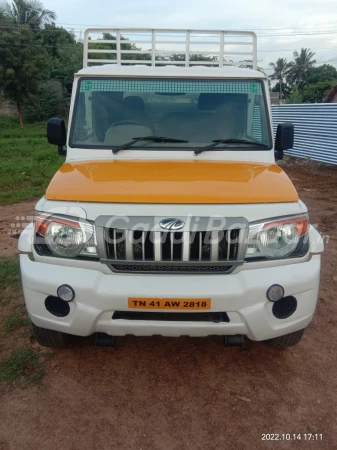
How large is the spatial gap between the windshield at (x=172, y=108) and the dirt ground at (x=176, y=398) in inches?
72.1

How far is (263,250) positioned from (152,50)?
154 inches

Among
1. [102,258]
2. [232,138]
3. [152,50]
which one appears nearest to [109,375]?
[102,258]

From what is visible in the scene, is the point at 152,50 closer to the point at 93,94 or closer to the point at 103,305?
the point at 93,94

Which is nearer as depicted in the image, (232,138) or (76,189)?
Result: (76,189)

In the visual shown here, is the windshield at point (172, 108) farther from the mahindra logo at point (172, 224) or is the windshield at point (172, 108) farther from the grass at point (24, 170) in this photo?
the grass at point (24, 170)

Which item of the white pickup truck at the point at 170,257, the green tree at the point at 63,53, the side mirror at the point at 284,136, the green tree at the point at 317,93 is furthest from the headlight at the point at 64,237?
the green tree at the point at 317,93

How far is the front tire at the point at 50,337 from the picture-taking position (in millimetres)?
3010

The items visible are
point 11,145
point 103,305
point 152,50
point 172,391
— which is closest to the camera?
point 103,305

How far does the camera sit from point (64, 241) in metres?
2.63

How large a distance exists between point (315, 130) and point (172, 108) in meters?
10.5

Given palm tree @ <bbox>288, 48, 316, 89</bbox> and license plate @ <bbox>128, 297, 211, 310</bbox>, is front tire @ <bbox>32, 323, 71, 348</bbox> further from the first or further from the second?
palm tree @ <bbox>288, 48, 316, 89</bbox>

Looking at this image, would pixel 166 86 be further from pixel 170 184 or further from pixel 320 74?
pixel 320 74

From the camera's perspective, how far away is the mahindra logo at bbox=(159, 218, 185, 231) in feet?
8.18

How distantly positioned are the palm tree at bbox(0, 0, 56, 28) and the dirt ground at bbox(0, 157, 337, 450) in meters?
38.5
